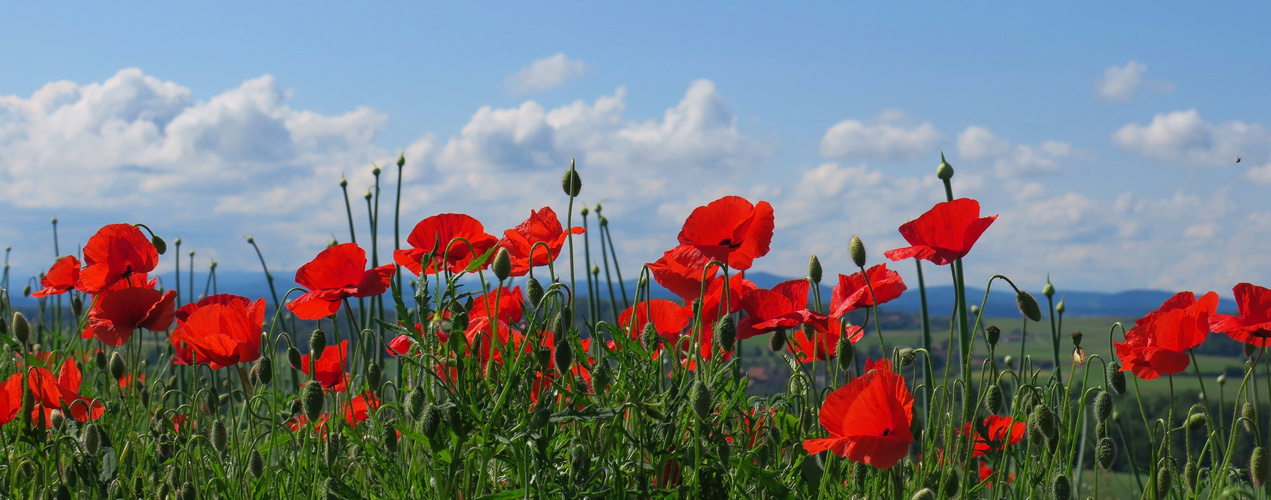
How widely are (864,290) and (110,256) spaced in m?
1.78

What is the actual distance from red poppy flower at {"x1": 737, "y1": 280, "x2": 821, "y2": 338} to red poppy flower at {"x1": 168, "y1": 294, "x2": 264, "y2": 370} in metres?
0.98

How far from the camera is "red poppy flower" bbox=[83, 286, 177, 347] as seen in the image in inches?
80.5

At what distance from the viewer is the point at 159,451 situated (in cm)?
202

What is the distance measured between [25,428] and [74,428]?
0.15 m

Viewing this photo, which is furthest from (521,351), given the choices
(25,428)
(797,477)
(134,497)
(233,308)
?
(25,428)

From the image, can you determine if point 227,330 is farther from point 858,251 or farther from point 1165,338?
point 1165,338

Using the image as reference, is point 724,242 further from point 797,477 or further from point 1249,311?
point 1249,311

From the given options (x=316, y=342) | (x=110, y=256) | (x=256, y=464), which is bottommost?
(x=256, y=464)

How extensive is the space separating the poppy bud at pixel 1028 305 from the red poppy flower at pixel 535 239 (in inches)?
33.1

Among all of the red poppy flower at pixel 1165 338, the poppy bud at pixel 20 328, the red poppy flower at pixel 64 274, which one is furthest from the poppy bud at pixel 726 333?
the red poppy flower at pixel 64 274

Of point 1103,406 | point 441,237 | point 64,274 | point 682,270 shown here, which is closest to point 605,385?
point 682,270

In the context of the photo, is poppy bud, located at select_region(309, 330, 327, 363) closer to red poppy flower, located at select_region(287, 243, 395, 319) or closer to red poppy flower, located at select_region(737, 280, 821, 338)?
red poppy flower, located at select_region(287, 243, 395, 319)

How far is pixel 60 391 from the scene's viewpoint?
6.85 feet

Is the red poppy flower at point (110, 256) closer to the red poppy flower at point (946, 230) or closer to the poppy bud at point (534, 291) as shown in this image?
the poppy bud at point (534, 291)
